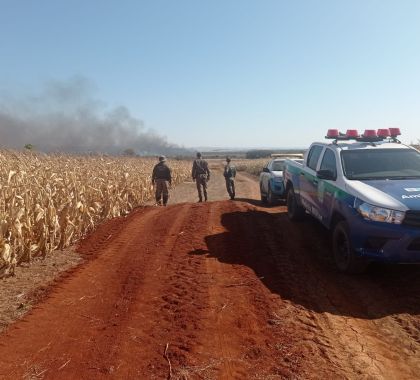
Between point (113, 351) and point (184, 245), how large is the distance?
3776mm

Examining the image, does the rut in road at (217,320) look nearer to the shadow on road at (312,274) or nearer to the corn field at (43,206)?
the shadow on road at (312,274)

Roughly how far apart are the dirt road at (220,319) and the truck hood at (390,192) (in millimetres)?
1127

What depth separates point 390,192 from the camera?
5543mm

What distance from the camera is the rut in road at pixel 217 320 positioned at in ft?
11.4

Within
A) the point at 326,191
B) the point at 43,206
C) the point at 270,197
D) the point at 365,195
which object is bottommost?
the point at 270,197

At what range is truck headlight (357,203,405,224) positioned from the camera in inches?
201

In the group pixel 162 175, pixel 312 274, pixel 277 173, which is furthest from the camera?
pixel 162 175

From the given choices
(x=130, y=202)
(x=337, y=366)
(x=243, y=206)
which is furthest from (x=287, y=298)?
(x=130, y=202)

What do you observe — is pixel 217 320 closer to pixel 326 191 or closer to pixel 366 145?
pixel 326 191

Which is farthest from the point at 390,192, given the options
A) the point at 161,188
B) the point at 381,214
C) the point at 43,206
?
the point at 161,188

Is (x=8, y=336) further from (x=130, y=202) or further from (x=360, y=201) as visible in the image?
(x=130, y=202)

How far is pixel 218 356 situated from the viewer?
11.7ft

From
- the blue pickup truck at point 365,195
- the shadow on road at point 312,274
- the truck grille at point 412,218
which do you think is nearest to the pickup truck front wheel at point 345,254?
the blue pickup truck at point 365,195

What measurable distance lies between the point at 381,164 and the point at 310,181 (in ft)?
5.01
